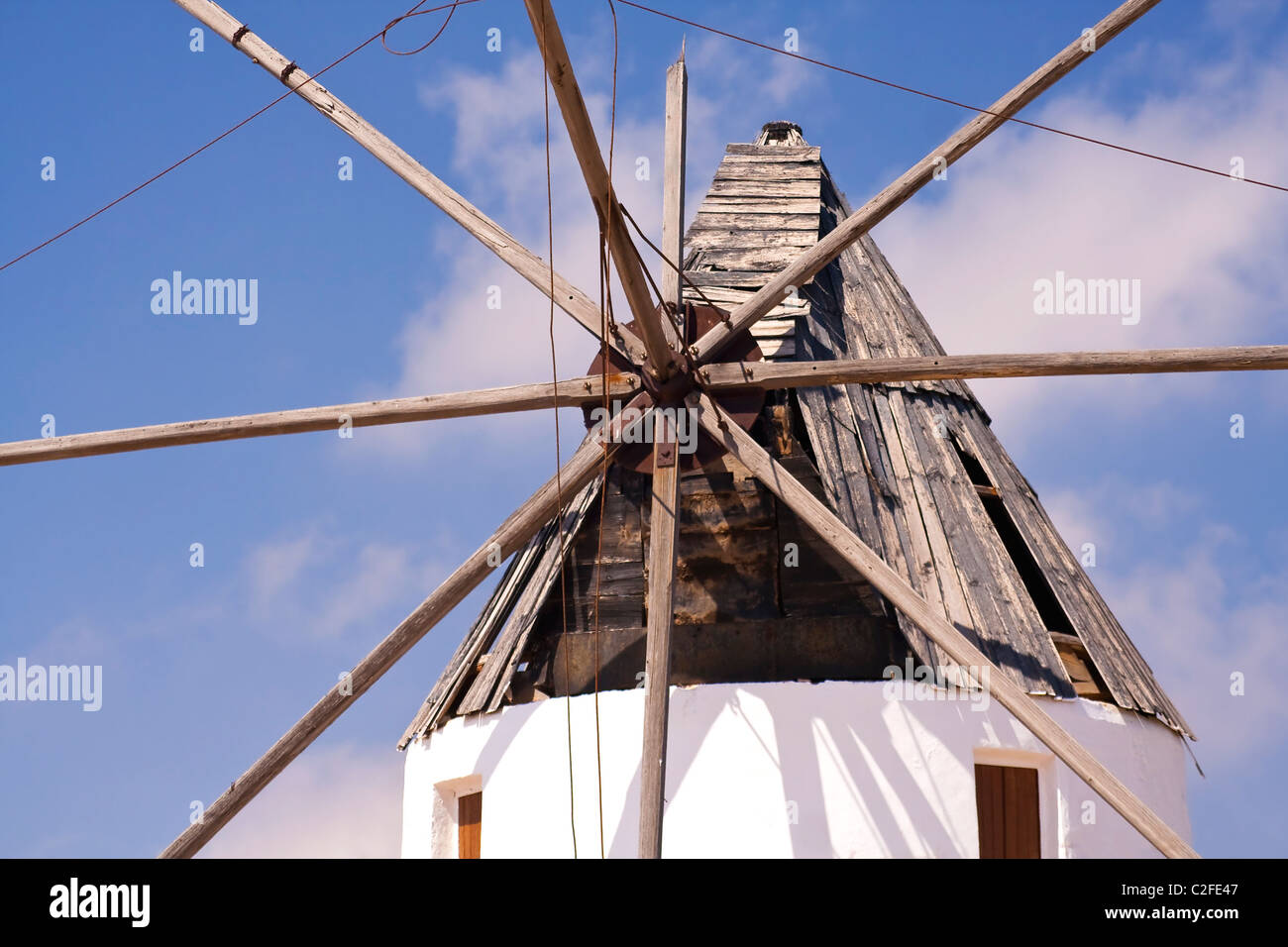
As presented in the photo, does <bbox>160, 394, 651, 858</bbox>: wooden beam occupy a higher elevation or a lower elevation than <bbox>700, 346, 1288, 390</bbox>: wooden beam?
lower

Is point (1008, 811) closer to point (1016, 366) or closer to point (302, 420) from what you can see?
point (1016, 366)

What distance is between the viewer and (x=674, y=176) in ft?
26.2

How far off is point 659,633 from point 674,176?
2965mm

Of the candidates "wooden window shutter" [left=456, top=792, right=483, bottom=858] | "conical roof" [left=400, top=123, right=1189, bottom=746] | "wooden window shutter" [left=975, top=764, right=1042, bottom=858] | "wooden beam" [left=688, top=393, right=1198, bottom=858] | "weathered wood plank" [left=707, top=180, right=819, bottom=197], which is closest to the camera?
"wooden beam" [left=688, top=393, right=1198, bottom=858]

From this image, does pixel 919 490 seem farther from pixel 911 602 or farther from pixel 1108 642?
pixel 911 602

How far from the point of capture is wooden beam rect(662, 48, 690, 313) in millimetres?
7645

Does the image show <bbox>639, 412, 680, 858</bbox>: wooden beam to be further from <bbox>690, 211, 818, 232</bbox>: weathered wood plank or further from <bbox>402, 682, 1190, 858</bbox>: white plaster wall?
<bbox>690, 211, 818, 232</bbox>: weathered wood plank

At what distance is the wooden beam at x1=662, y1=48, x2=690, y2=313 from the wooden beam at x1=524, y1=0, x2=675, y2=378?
0.90 metres

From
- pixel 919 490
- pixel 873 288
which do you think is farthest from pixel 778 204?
pixel 919 490

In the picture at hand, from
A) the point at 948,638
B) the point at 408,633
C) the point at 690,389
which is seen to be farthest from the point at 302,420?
the point at 948,638

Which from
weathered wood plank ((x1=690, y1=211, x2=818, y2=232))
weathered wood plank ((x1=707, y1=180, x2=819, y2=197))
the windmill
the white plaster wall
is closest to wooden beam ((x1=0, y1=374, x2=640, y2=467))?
the windmill

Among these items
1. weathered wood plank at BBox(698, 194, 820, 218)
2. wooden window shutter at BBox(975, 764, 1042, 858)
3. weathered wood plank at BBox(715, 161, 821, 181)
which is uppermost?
weathered wood plank at BBox(715, 161, 821, 181)
